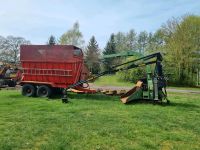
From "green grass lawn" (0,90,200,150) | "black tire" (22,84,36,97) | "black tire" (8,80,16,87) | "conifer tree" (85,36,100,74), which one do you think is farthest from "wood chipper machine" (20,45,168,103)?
"conifer tree" (85,36,100,74)

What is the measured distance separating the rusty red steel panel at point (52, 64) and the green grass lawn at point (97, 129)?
16.3 ft

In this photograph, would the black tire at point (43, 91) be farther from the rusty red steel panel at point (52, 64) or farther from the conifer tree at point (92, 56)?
the conifer tree at point (92, 56)

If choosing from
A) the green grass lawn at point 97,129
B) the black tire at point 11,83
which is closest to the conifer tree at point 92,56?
the black tire at point 11,83

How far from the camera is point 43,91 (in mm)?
17016

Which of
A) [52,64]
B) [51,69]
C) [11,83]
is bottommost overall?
[11,83]

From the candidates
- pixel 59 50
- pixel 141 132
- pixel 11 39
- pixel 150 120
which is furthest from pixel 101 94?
pixel 11 39

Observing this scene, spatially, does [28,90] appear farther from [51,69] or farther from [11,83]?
[11,83]

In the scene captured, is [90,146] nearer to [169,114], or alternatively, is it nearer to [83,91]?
[169,114]

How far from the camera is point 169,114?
1123 cm

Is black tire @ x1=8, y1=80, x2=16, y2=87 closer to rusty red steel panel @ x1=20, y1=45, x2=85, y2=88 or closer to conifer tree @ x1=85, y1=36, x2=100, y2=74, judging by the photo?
rusty red steel panel @ x1=20, y1=45, x2=85, y2=88

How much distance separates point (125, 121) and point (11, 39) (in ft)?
209

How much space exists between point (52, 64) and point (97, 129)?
9.17 m

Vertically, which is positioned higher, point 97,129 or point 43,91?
point 43,91

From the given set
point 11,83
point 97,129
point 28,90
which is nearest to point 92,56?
point 11,83
